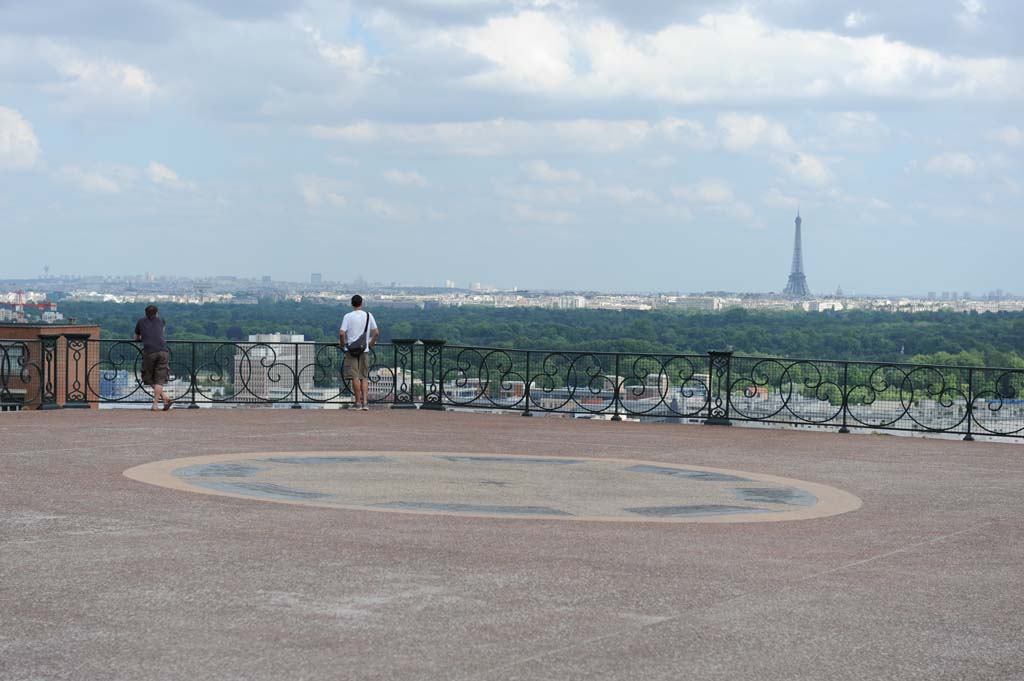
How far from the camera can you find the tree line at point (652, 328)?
166 ft

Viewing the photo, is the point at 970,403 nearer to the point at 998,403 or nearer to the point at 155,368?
the point at 998,403

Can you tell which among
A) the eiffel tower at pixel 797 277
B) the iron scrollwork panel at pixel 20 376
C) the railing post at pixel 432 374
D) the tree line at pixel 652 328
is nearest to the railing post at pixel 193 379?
the iron scrollwork panel at pixel 20 376

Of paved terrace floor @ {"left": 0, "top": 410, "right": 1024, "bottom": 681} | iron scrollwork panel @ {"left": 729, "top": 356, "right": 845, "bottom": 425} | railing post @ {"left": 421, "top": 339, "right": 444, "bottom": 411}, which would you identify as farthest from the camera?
railing post @ {"left": 421, "top": 339, "right": 444, "bottom": 411}

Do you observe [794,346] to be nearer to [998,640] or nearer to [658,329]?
[658,329]

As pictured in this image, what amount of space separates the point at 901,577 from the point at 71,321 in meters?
39.1

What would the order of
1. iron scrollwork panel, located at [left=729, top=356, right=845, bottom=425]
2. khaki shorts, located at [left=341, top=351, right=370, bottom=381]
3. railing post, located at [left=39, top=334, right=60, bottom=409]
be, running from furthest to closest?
khaki shorts, located at [left=341, top=351, right=370, bottom=381] < railing post, located at [left=39, top=334, right=60, bottom=409] < iron scrollwork panel, located at [left=729, top=356, right=845, bottom=425]

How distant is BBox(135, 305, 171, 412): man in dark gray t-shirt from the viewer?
2138 centimetres

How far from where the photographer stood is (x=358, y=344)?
70.9 ft

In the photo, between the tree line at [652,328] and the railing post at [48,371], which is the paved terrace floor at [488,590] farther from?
the tree line at [652,328]

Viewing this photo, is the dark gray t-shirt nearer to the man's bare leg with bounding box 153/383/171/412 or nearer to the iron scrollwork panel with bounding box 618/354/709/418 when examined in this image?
the man's bare leg with bounding box 153/383/171/412

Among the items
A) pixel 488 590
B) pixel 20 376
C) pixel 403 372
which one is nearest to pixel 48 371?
pixel 20 376

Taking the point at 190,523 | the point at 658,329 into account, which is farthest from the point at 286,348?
the point at 658,329

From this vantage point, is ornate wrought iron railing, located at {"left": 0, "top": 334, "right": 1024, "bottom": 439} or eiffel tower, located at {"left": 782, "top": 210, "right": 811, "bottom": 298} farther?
eiffel tower, located at {"left": 782, "top": 210, "right": 811, "bottom": 298}

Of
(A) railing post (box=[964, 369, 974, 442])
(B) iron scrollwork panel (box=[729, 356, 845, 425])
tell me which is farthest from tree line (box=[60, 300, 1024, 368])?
(A) railing post (box=[964, 369, 974, 442])
